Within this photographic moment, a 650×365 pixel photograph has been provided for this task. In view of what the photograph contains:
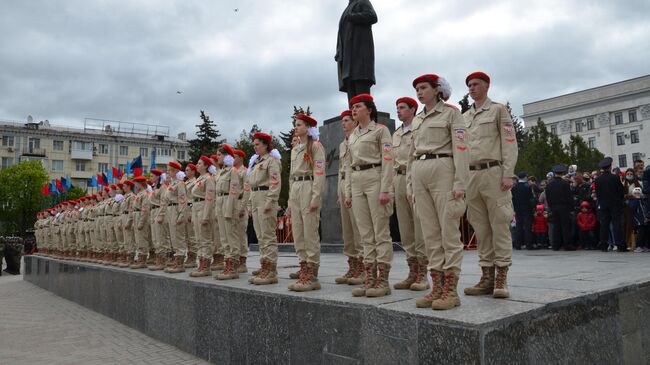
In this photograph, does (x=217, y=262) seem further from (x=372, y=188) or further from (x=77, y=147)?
(x=77, y=147)

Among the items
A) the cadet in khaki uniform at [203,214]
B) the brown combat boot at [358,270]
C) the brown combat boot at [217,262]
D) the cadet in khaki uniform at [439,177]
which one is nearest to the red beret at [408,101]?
the cadet in khaki uniform at [439,177]

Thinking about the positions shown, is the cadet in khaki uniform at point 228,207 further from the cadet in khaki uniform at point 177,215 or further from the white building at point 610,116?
the white building at point 610,116

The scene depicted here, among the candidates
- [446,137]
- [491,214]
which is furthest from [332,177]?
[446,137]

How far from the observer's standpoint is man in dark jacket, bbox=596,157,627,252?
955 cm

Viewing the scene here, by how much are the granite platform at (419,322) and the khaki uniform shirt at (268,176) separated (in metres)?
1.17

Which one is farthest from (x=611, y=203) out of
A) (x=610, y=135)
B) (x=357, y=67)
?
(x=610, y=135)

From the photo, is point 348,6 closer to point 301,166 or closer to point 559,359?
point 301,166

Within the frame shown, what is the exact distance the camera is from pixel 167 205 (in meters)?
9.12

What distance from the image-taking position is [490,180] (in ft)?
14.9

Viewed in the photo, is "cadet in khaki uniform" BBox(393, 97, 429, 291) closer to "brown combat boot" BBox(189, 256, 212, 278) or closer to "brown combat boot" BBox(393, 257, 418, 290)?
"brown combat boot" BBox(393, 257, 418, 290)

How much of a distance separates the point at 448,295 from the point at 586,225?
8.38 metres

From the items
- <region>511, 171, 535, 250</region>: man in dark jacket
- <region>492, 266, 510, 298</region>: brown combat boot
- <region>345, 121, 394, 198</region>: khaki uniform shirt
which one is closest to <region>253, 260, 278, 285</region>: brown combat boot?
<region>345, 121, 394, 198</region>: khaki uniform shirt

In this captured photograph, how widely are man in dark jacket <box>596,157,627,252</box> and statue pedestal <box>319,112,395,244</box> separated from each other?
16.5 feet

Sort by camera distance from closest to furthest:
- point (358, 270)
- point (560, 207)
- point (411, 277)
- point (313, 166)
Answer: point (411, 277) < point (313, 166) < point (358, 270) < point (560, 207)
